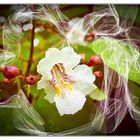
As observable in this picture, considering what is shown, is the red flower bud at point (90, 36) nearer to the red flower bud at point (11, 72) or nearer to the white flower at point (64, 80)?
the white flower at point (64, 80)

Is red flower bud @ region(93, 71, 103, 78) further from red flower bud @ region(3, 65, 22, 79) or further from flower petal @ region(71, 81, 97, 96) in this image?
red flower bud @ region(3, 65, 22, 79)

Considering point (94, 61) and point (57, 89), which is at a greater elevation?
point (94, 61)

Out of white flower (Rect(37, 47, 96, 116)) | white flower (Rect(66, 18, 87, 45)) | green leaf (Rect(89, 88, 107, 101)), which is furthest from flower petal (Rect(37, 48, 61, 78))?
green leaf (Rect(89, 88, 107, 101))

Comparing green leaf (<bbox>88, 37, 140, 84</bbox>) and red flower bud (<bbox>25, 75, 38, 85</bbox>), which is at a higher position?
green leaf (<bbox>88, 37, 140, 84</bbox>)

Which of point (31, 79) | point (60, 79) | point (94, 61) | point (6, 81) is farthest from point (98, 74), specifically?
point (6, 81)

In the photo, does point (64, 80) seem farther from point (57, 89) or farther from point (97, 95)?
point (97, 95)

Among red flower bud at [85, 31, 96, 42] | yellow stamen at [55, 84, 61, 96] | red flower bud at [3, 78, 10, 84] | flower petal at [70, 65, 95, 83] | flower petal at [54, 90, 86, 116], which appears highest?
red flower bud at [85, 31, 96, 42]

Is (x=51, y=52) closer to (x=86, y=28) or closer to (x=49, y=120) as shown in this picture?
(x=86, y=28)

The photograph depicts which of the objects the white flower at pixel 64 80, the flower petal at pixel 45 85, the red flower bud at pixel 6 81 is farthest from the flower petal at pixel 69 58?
the red flower bud at pixel 6 81
